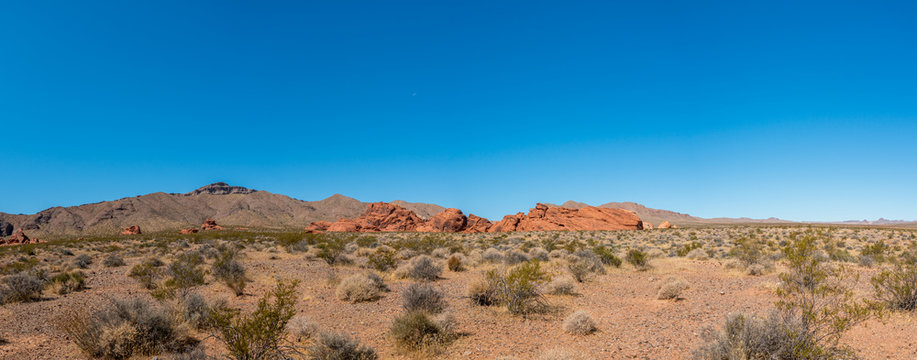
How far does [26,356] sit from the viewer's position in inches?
279

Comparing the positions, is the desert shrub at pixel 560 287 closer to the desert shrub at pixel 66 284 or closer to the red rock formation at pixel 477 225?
the desert shrub at pixel 66 284

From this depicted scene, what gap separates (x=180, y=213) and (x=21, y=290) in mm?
111443

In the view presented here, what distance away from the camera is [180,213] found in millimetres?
104312

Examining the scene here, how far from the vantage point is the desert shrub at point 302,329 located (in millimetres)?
7957

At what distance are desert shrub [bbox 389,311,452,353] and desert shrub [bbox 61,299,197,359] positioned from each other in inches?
159

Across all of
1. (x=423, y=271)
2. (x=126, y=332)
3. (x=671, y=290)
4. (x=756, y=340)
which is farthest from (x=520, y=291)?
(x=126, y=332)

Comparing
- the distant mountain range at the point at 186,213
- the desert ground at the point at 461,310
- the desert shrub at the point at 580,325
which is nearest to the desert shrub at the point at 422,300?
the desert ground at the point at 461,310

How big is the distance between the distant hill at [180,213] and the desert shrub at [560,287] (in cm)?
9133

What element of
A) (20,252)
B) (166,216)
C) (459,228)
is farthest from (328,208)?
(20,252)

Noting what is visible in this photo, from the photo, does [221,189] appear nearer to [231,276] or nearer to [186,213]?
[186,213]

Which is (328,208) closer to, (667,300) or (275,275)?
(275,275)

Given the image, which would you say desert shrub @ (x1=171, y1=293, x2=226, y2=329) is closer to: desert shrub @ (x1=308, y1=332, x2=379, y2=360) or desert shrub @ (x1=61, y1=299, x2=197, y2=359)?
desert shrub @ (x1=61, y1=299, x2=197, y2=359)

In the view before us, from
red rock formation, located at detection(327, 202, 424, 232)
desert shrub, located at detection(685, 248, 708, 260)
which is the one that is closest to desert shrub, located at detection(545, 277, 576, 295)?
desert shrub, located at detection(685, 248, 708, 260)

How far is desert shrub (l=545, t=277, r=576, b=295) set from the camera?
1173 centimetres
